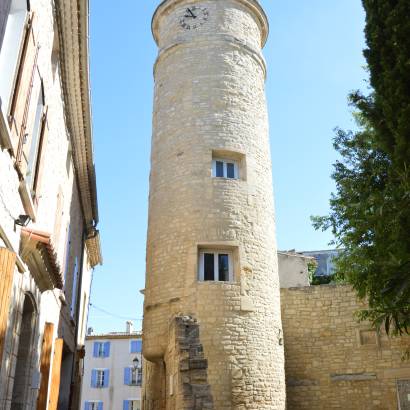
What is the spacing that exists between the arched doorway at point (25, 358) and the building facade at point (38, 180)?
0.01 metres

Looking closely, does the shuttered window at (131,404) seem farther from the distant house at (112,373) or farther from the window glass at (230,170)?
the window glass at (230,170)

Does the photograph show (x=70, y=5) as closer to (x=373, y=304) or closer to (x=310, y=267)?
(x=373, y=304)

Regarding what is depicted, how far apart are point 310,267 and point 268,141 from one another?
9.62 metres

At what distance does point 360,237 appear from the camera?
11.5m

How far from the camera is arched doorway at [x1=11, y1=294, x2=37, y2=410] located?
692cm

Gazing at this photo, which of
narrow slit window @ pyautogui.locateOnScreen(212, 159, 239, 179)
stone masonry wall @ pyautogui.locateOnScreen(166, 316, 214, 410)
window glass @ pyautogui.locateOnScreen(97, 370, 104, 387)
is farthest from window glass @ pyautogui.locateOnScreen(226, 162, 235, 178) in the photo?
window glass @ pyautogui.locateOnScreen(97, 370, 104, 387)

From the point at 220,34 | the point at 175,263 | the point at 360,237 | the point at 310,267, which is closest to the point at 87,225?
the point at 175,263

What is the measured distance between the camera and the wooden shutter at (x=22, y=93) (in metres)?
5.21

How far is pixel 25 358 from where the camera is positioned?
707 centimetres

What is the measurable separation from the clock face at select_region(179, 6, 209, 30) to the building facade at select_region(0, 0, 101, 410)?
15.8ft

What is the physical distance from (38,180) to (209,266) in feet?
17.2

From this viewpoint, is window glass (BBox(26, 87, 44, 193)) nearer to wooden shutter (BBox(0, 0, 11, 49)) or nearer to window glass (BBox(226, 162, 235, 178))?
wooden shutter (BBox(0, 0, 11, 49))

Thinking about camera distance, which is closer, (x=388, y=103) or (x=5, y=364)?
(x=5, y=364)

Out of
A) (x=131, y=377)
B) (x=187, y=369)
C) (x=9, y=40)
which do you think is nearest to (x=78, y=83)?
(x=9, y=40)
